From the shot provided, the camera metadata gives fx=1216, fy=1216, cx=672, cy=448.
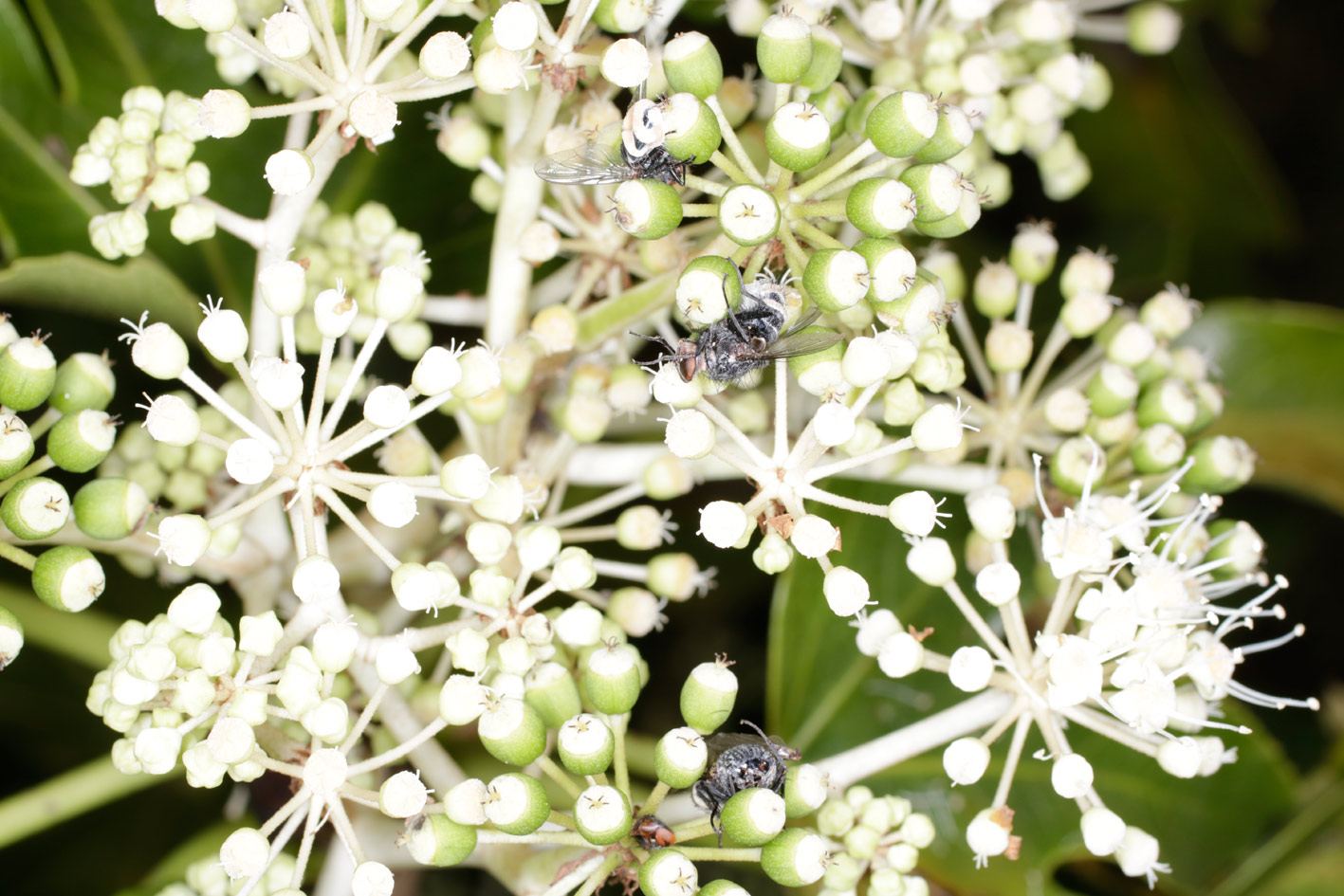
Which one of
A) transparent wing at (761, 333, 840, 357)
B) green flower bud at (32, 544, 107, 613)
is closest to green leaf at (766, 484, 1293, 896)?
transparent wing at (761, 333, 840, 357)

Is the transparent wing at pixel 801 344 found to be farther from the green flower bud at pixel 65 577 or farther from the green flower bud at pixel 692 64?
the green flower bud at pixel 65 577

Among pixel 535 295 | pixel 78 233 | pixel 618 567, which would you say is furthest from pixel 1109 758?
pixel 78 233

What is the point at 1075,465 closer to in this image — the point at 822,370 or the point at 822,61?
the point at 822,370

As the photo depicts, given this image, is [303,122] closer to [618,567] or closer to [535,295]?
[535,295]

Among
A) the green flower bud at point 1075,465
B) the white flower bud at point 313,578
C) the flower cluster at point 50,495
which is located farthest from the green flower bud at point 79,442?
the green flower bud at point 1075,465

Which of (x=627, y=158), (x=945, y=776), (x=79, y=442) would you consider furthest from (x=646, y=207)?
(x=945, y=776)

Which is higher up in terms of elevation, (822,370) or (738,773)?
(822,370)
